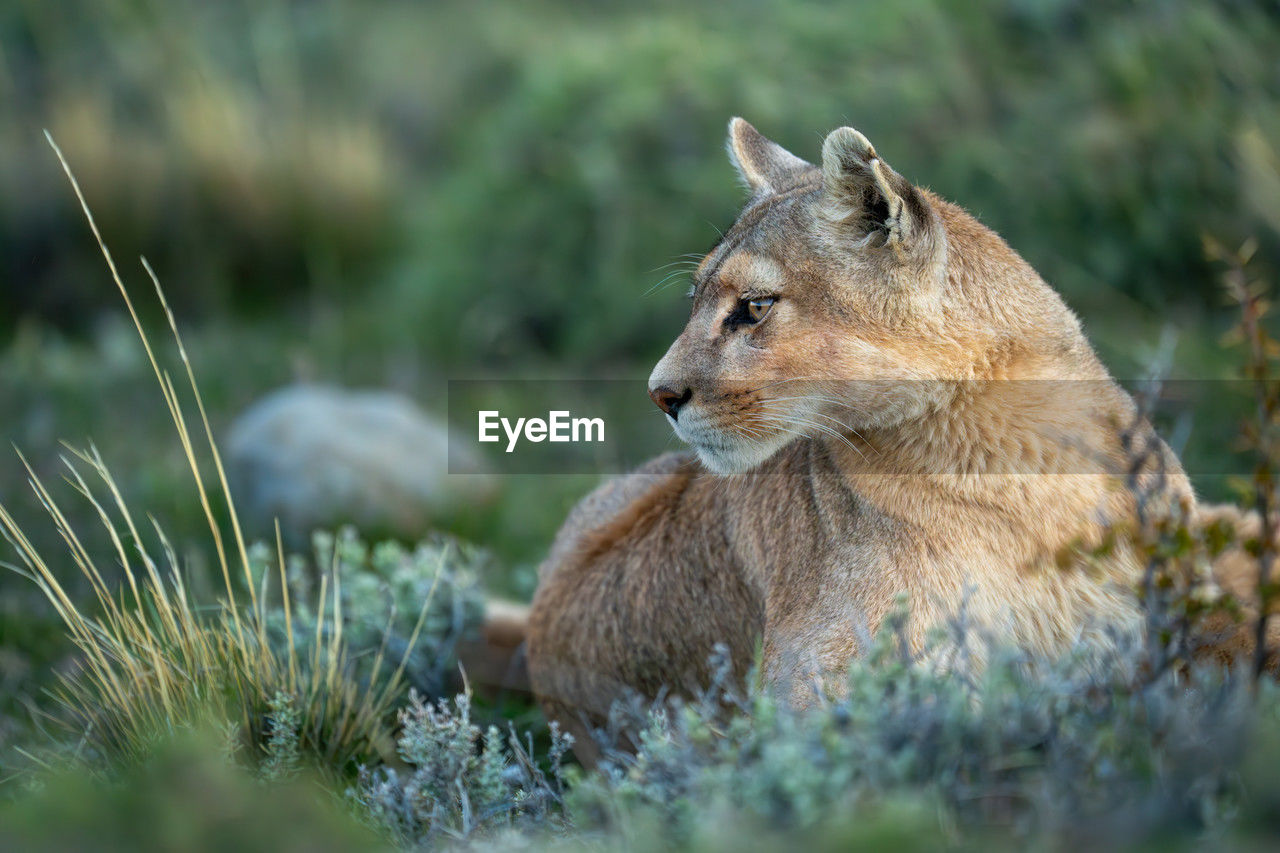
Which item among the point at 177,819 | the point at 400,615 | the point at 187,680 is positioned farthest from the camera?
the point at 400,615

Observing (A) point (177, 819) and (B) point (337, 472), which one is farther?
(B) point (337, 472)

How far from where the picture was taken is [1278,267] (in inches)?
291

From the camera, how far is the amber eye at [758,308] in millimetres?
3689

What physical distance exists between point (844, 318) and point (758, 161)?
114 centimetres

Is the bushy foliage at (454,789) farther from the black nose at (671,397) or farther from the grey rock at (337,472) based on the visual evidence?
the grey rock at (337,472)

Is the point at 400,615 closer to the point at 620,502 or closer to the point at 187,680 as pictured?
the point at 620,502

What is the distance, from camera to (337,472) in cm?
716

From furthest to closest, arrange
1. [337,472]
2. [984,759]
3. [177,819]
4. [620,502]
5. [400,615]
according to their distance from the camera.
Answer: [337,472] → [400,615] → [620,502] → [984,759] → [177,819]

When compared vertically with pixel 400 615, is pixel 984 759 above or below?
below

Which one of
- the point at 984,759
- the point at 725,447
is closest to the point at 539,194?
the point at 725,447

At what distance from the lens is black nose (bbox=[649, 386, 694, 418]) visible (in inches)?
147

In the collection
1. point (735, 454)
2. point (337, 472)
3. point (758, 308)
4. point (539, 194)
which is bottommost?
point (735, 454)

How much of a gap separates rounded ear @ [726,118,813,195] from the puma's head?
0.49 meters

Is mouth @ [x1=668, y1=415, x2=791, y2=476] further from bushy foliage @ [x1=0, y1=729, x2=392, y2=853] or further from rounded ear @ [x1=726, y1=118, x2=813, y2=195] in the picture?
bushy foliage @ [x1=0, y1=729, x2=392, y2=853]
